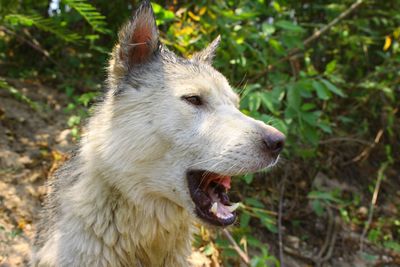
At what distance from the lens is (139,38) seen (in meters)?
2.96

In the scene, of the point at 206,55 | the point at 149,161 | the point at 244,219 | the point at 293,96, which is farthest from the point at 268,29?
the point at 149,161

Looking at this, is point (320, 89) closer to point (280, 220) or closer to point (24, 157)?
point (280, 220)

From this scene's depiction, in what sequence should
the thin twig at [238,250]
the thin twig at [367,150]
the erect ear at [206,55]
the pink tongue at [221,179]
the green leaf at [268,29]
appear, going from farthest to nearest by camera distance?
the thin twig at [367,150] → the green leaf at [268,29] → the thin twig at [238,250] → the erect ear at [206,55] → the pink tongue at [221,179]

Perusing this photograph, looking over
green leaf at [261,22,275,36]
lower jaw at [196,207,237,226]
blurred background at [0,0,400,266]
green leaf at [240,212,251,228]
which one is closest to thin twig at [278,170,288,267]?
blurred background at [0,0,400,266]

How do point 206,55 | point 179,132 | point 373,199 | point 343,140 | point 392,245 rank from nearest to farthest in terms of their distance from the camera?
point 179,132
point 206,55
point 392,245
point 373,199
point 343,140

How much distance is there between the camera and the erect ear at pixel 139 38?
2844mm

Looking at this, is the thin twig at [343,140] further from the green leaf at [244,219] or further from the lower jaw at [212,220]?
the lower jaw at [212,220]

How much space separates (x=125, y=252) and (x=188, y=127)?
0.80m

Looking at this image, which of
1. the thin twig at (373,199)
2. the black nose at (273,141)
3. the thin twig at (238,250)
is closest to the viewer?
the black nose at (273,141)

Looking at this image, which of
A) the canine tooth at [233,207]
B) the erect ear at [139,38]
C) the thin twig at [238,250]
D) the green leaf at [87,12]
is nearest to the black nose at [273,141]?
the canine tooth at [233,207]

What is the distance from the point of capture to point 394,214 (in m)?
5.84

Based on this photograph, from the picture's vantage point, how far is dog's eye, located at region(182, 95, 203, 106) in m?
2.83

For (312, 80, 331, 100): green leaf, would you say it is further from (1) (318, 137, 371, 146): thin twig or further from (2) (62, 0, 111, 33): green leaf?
(2) (62, 0, 111, 33): green leaf

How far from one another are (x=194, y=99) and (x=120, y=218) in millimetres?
775
